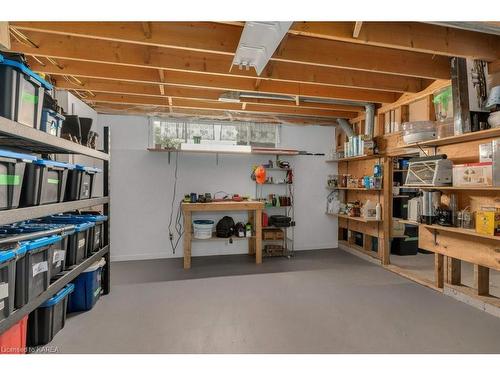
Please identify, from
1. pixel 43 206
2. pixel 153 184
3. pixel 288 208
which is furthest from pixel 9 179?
pixel 288 208

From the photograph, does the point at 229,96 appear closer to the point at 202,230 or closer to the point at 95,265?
the point at 202,230

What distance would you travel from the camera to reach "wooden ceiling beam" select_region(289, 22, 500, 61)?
2242 mm

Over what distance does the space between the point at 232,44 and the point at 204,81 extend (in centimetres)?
98

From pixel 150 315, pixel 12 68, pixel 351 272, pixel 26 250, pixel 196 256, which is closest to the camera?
pixel 12 68

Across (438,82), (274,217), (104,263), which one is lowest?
(104,263)

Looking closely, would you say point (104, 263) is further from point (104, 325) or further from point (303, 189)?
point (303, 189)

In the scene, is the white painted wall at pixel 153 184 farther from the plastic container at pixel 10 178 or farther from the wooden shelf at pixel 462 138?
the plastic container at pixel 10 178

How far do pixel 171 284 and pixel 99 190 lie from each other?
1.87 meters

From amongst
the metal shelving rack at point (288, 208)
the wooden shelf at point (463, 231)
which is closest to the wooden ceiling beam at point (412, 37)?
the wooden shelf at point (463, 231)

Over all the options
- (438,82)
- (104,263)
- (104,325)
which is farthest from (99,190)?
(438,82)

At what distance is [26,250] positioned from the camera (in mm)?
1674

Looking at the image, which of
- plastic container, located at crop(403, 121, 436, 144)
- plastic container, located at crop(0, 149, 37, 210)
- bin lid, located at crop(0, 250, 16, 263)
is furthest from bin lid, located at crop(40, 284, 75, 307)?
plastic container, located at crop(403, 121, 436, 144)

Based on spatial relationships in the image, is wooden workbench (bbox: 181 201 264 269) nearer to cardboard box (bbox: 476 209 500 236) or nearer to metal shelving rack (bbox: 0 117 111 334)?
metal shelving rack (bbox: 0 117 111 334)

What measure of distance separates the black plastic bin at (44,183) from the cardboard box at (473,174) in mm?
3557
